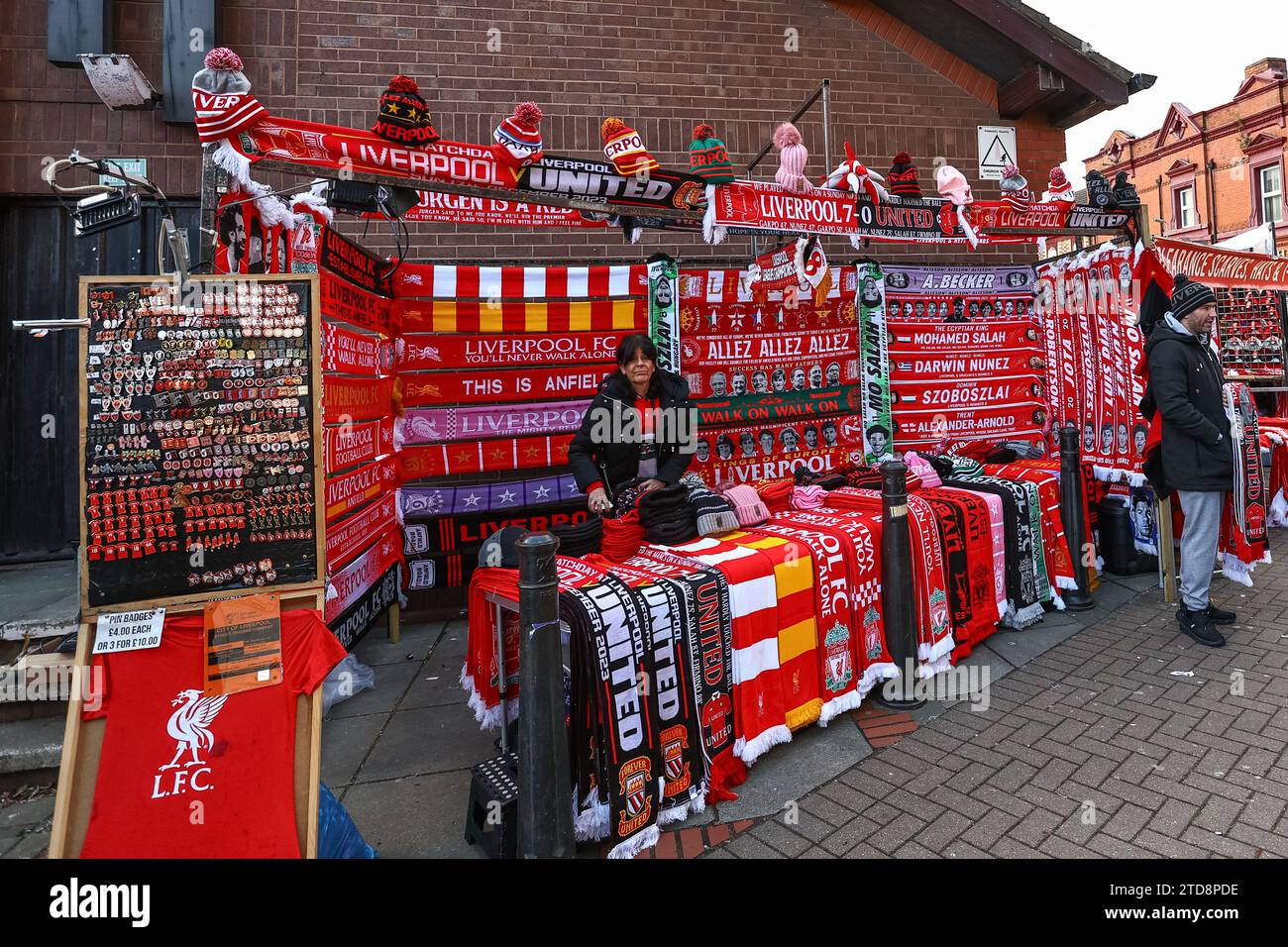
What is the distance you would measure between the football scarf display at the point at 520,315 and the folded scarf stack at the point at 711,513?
83.3 inches

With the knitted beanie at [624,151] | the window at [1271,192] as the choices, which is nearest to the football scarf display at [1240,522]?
the knitted beanie at [624,151]

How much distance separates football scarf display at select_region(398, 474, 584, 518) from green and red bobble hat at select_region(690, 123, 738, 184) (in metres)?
2.43

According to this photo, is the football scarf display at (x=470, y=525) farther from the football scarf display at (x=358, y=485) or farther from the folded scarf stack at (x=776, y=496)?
the folded scarf stack at (x=776, y=496)

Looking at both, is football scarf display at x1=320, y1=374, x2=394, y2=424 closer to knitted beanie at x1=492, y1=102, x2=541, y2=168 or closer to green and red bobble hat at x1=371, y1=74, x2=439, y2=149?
green and red bobble hat at x1=371, y1=74, x2=439, y2=149

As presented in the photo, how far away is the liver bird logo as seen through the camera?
215cm

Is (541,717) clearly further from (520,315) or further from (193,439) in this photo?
(520,315)

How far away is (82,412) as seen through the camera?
221cm

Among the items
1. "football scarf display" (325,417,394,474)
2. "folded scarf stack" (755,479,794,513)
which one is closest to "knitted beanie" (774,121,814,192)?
"folded scarf stack" (755,479,794,513)

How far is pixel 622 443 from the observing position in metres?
4.19

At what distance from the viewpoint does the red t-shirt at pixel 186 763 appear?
6.79 ft

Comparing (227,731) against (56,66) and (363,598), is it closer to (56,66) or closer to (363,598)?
(363,598)

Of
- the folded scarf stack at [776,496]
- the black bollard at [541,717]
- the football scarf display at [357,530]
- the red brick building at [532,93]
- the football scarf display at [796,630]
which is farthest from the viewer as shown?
the red brick building at [532,93]

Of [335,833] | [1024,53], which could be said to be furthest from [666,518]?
[1024,53]
